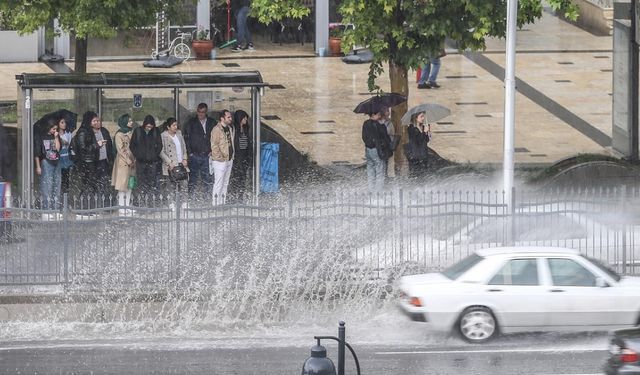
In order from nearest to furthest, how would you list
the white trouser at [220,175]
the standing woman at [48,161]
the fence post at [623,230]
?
the fence post at [623,230] → the standing woman at [48,161] → the white trouser at [220,175]

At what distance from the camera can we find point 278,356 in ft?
56.2

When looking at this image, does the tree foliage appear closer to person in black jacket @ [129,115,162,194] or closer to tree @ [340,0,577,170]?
tree @ [340,0,577,170]

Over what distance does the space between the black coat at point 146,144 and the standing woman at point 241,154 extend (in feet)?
4.68

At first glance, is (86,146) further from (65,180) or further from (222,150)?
(222,150)

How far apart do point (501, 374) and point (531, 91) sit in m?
18.7

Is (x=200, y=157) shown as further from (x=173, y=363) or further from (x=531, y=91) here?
(x=531, y=91)

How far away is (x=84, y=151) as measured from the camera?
23.9 meters

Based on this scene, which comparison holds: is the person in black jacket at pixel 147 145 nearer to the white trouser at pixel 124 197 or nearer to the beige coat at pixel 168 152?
the beige coat at pixel 168 152

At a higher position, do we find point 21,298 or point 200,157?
point 200,157

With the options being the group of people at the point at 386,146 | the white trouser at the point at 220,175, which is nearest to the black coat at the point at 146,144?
the white trouser at the point at 220,175

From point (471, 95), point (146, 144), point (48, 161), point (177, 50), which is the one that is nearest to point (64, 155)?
point (48, 161)

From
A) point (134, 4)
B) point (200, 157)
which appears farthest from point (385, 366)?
point (134, 4)

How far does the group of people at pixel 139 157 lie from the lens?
23.8 m

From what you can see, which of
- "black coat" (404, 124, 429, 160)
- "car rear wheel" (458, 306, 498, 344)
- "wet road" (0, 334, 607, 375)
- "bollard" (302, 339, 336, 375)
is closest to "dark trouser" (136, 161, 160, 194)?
"black coat" (404, 124, 429, 160)
